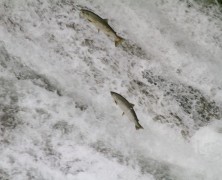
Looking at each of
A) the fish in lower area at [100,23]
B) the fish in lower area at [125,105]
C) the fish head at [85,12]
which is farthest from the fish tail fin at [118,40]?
the fish in lower area at [125,105]

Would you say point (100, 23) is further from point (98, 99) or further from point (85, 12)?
point (98, 99)

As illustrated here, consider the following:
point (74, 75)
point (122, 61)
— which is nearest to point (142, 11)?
point (122, 61)

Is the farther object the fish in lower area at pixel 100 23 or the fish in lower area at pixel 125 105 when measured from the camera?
the fish in lower area at pixel 125 105

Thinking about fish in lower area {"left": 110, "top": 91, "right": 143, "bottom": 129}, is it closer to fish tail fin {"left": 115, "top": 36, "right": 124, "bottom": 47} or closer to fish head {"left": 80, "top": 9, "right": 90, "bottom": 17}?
fish tail fin {"left": 115, "top": 36, "right": 124, "bottom": 47}

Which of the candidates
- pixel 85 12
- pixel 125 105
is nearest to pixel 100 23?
pixel 85 12

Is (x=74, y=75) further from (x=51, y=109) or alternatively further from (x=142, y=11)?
(x=142, y=11)

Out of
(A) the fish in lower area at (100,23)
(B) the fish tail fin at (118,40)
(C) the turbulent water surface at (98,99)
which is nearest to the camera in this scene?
(A) the fish in lower area at (100,23)

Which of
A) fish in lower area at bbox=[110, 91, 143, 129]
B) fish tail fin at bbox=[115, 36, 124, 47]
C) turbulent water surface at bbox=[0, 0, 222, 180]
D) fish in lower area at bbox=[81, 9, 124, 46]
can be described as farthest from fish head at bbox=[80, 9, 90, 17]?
fish in lower area at bbox=[110, 91, 143, 129]

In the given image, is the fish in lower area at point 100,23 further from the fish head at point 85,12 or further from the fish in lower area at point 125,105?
the fish in lower area at point 125,105
